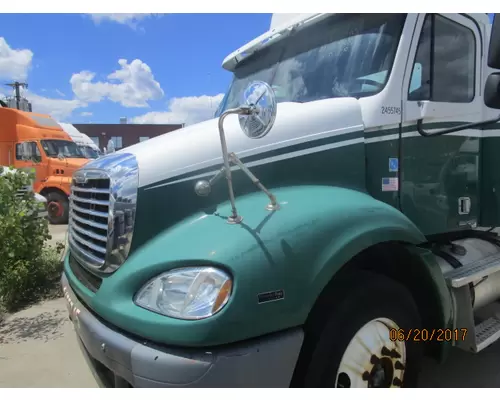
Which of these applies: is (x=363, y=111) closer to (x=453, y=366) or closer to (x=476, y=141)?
(x=476, y=141)

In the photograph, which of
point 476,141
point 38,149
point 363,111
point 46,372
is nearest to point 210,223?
point 363,111

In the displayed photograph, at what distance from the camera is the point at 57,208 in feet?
39.7

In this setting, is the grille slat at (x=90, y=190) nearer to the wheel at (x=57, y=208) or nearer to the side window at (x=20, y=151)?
the wheel at (x=57, y=208)

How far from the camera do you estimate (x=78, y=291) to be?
2.49 m

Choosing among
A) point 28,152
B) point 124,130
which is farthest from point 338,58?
point 124,130

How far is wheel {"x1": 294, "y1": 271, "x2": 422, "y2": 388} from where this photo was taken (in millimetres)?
2088

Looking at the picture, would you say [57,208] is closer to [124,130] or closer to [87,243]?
[87,243]

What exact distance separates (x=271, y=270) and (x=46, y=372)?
242cm

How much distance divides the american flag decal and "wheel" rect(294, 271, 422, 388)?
717 mm

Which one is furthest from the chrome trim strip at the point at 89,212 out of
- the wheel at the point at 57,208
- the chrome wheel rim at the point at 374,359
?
the wheel at the point at 57,208

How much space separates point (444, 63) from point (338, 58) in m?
0.84

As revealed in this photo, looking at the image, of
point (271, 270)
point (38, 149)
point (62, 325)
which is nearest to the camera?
point (271, 270)

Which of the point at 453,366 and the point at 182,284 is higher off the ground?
the point at 182,284

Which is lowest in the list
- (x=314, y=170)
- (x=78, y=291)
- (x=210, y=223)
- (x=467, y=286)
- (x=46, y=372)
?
(x=46, y=372)
